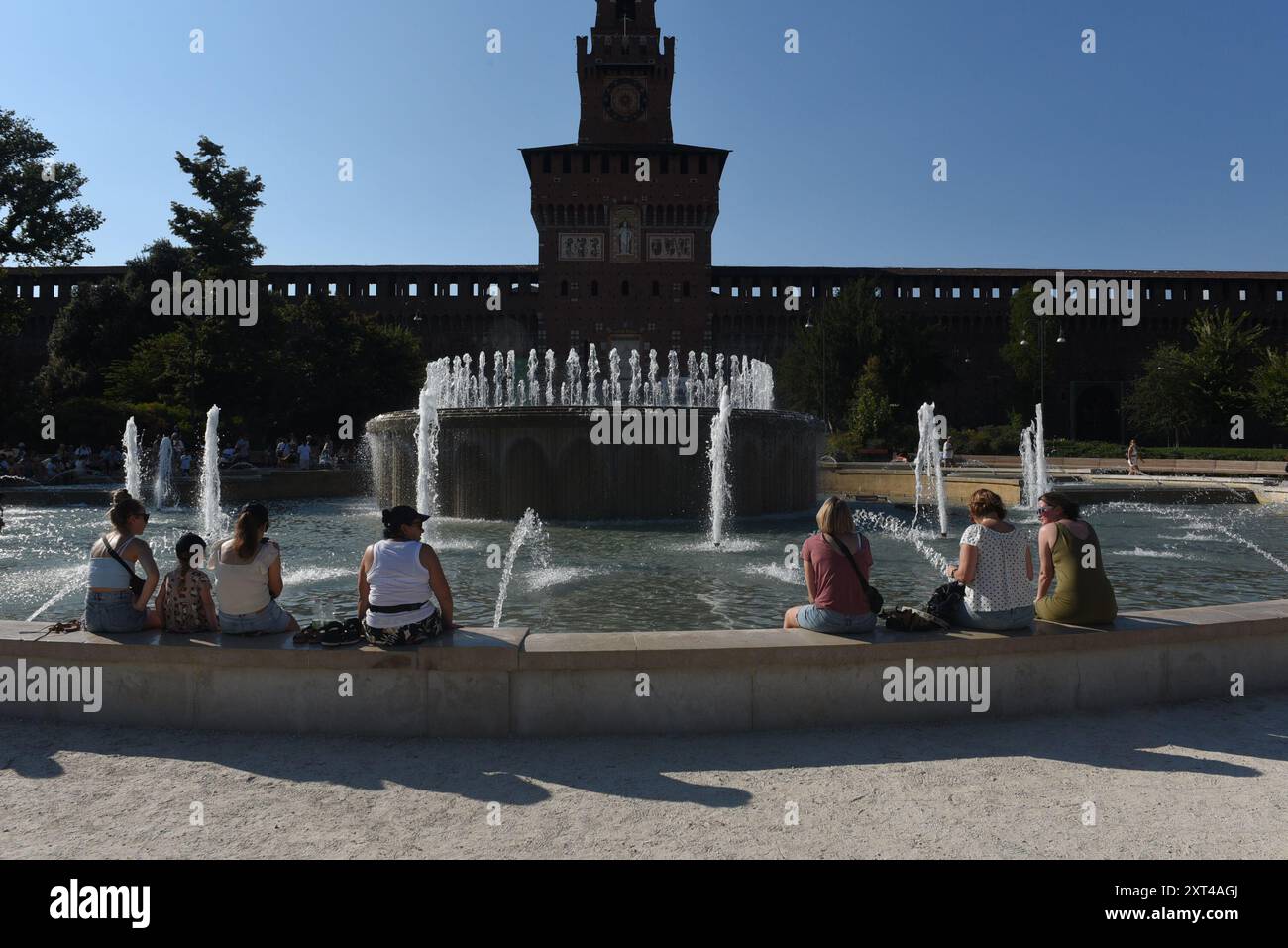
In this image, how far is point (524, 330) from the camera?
48562mm

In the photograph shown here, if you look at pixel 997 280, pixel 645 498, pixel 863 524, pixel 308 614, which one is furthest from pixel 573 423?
pixel 997 280

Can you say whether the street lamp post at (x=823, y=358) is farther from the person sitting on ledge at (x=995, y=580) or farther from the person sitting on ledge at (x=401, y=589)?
the person sitting on ledge at (x=401, y=589)

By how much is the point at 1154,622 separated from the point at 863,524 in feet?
31.3

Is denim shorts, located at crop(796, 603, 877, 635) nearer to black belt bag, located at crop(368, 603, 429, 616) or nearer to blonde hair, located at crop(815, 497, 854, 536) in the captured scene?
blonde hair, located at crop(815, 497, 854, 536)

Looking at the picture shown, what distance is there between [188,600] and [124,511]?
1.92 feet

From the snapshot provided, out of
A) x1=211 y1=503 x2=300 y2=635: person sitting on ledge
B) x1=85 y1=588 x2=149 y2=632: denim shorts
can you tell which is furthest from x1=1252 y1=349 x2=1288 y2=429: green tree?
x1=85 y1=588 x2=149 y2=632: denim shorts

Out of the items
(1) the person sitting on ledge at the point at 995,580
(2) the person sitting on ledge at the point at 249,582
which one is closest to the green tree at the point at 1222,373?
(1) the person sitting on ledge at the point at 995,580

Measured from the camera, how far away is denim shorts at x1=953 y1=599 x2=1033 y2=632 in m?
4.29

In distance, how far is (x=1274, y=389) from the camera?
121 ft

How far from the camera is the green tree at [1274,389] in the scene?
121ft

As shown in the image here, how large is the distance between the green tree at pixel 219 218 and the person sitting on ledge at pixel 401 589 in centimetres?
3261

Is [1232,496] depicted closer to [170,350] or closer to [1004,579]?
[1004,579]
